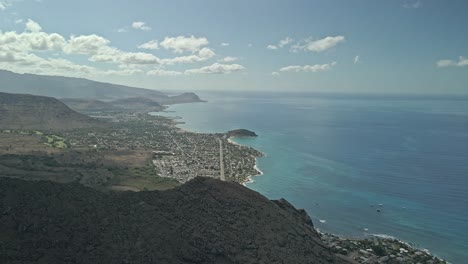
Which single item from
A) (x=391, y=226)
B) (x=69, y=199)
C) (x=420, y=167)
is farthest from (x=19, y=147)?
(x=420, y=167)

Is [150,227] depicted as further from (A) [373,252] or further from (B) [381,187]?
(B) [381,187]

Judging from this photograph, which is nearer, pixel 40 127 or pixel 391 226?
pixel 391 226

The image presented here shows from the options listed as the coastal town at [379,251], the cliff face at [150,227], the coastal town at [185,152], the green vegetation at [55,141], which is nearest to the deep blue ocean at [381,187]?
the coastal town at [379,251]

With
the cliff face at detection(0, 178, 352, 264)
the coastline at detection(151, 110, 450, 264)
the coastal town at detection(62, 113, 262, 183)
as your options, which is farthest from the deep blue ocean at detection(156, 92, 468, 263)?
the cliff face at detection(0, 178, 352, 264)

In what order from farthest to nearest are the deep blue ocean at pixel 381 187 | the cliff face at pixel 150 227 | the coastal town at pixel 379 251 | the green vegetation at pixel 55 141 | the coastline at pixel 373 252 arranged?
the green vegetation at pixel 55 141, the deep blue ocean at pixel 381 187, the coastline at pixel 373 252, the coastal town at pixel 379 251, the cliff face at pixel 150 227

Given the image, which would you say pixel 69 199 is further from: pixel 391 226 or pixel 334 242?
pixel 391 226

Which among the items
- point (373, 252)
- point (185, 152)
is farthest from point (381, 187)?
point (185, 152)

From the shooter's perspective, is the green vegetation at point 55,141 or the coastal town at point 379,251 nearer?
the coastal town at point 379,251

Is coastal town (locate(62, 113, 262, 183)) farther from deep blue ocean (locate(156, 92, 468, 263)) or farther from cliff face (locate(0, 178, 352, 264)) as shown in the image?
cliff face (locate(0, 178, 352, 264))

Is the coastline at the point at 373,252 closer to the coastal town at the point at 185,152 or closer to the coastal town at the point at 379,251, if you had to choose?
the coastal town at the point at 379,251
